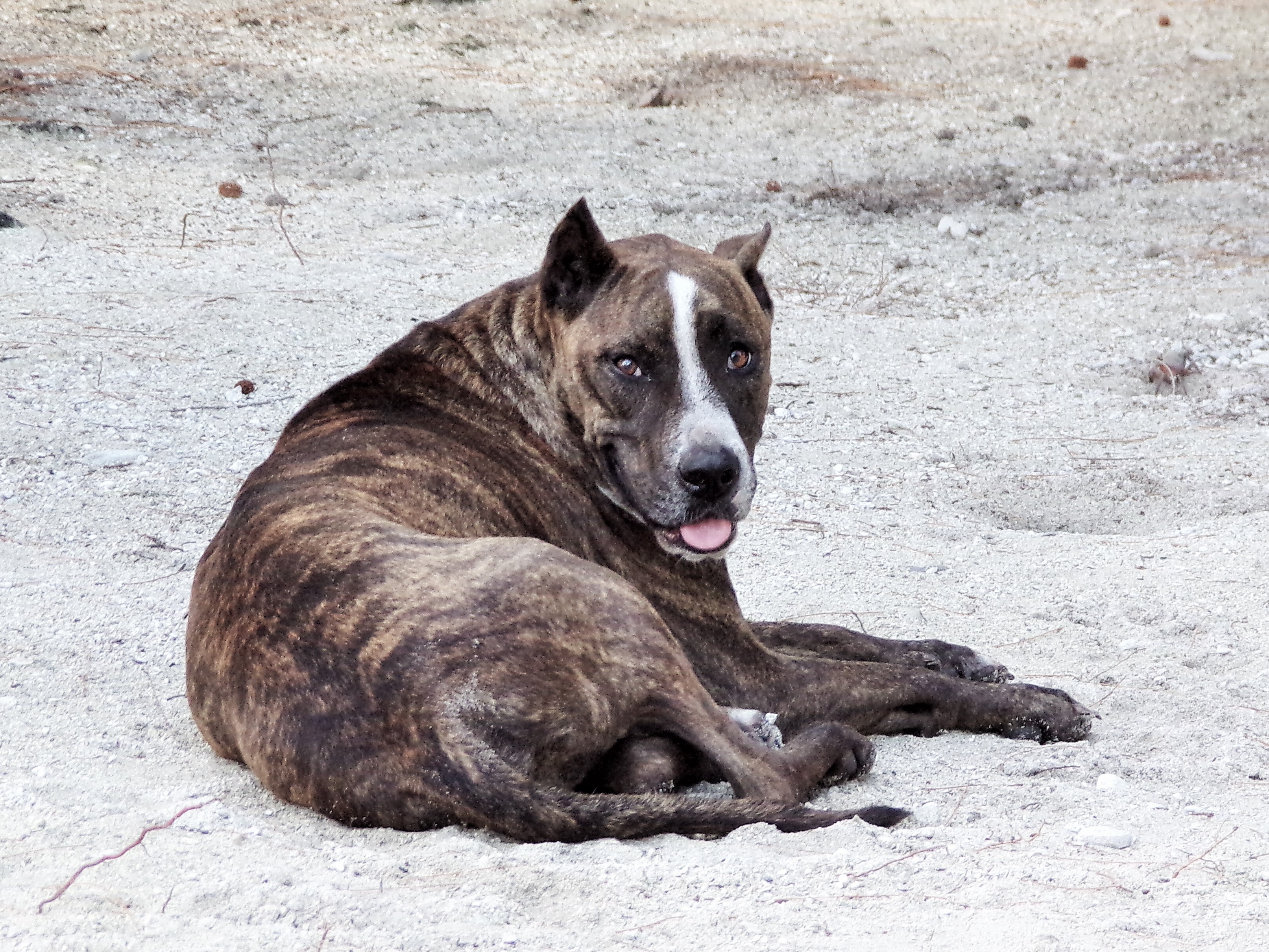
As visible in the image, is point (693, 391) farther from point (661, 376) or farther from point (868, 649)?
point (868, 649)

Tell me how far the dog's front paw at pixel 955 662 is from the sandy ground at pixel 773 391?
0.81ft

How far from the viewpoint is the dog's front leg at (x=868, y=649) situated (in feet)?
15.7

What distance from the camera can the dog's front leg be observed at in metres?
4.78

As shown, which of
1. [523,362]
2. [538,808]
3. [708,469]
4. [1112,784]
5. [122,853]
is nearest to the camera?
[122,853]

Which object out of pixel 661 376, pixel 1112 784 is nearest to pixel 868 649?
pixel 1112 784

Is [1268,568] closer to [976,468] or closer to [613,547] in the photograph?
[976,468]

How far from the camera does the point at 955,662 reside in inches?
189

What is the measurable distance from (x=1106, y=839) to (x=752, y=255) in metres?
2.10

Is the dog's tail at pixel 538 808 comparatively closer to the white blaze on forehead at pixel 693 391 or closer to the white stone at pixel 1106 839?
the white stone at pixel 1106 839

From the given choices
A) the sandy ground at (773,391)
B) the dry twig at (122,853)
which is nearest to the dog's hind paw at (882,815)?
the sandy ground at (773,391)

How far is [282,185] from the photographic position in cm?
988

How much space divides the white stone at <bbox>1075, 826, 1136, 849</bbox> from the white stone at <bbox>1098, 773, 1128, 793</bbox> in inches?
16.7

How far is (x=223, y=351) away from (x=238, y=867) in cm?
483

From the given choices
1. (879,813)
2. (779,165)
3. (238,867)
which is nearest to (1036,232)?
(779,165)
